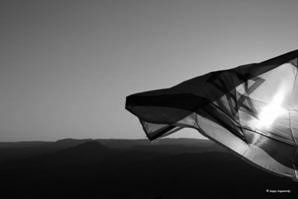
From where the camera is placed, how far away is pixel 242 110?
19.7ft

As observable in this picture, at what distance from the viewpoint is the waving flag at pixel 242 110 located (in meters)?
5.71

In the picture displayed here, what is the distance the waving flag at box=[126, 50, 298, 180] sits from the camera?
5707 millimetres

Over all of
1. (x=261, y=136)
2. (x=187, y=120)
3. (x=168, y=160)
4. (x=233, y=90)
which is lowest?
(x=168, y=160)

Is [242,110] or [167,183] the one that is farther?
[167,183]

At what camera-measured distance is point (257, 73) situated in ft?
19.9

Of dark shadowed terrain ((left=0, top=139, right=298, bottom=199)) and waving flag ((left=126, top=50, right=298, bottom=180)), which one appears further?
dark shadowed terrain ((left=0, top=139, right=298, bottom=199))

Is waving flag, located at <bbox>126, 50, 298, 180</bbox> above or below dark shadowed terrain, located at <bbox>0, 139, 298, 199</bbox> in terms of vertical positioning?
above

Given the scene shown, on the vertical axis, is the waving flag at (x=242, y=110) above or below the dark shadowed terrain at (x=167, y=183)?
above

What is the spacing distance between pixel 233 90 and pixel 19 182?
70751 mm

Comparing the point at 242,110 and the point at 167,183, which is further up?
the point at 242,110

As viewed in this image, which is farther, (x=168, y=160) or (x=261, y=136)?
(x=168, y=160)

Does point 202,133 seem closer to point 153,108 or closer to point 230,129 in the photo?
point 230,129

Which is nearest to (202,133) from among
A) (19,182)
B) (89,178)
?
(89,178)

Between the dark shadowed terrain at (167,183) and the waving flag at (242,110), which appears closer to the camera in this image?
the waving flag at (242,110)
